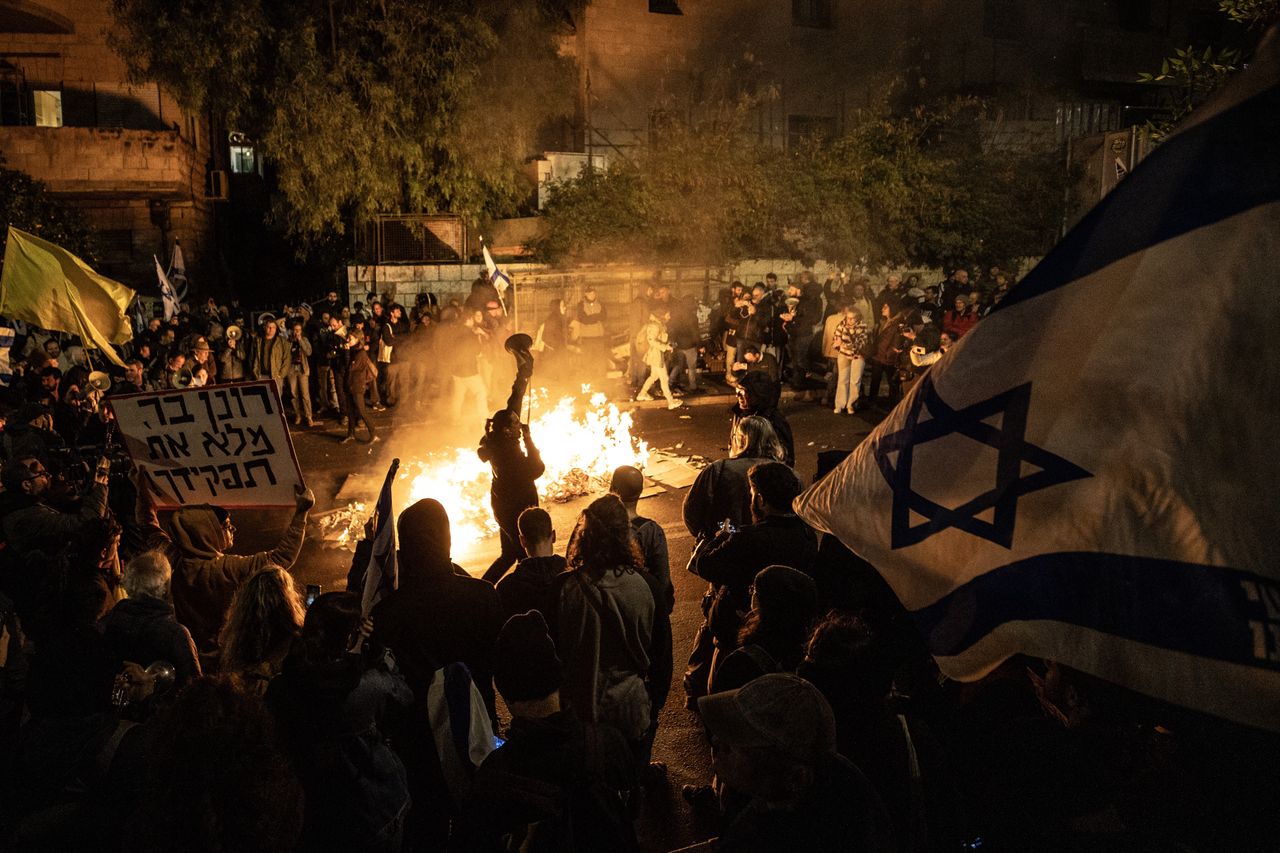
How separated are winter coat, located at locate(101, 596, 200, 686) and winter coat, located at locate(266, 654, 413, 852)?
3.32 ft

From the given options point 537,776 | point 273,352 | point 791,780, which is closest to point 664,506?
point 273,352

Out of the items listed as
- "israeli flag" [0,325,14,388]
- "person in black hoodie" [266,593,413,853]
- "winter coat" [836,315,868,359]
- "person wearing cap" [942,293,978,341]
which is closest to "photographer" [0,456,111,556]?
"person in black hoodie" [266,593,413,853]

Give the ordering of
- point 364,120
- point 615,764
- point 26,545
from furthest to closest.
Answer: point 364,120, point 26,545, point 615,764

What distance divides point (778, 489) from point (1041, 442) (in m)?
2.59

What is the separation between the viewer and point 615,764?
3471 mm

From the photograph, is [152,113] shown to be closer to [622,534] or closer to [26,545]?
[26,545]

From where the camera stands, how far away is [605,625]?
4.15m

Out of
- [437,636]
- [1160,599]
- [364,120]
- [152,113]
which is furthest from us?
[152,113]

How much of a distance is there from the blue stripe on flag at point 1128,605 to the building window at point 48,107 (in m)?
29.7

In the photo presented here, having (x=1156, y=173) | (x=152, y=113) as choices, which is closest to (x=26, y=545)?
(x=1156, y=173)

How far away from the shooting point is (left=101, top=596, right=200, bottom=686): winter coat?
13.2 ft

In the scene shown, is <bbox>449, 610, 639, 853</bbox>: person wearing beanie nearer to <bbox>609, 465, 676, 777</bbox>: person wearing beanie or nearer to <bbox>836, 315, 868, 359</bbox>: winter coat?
<bbox>609, 465, 676, 777</bbox>: person wearing beanie

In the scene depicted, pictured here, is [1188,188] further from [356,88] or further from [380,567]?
[356,88]

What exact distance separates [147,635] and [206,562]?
1.59m
